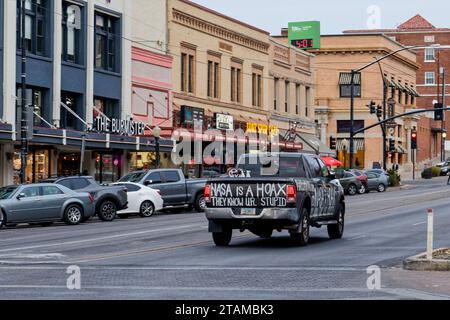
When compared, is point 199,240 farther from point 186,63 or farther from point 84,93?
point 186,63

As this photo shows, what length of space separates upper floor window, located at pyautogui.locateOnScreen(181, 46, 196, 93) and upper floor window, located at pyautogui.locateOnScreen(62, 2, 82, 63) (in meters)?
10.2

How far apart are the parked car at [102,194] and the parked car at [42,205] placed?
4.08 feet

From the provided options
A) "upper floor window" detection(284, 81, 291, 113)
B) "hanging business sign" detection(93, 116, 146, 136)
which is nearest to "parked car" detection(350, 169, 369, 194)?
"upper floor window" detection(284, 81, 291, 113)

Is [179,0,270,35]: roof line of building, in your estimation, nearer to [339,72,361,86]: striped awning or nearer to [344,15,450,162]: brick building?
[339,72,361,86]: striped awning

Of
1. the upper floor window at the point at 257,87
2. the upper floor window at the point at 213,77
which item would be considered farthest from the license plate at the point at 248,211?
the upper floor window at the point at 257,87

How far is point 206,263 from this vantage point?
736 inches

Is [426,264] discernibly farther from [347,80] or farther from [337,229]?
[347,80]

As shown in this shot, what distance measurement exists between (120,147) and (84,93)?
125 inches

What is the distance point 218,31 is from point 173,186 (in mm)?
22728

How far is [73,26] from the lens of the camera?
154 feet

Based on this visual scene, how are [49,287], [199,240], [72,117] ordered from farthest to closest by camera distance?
[72,117], [199,240], [49,287]

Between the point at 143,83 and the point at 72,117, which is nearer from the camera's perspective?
the point at 72,117

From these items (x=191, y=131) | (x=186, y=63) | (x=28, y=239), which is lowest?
(x=28, y=239)
